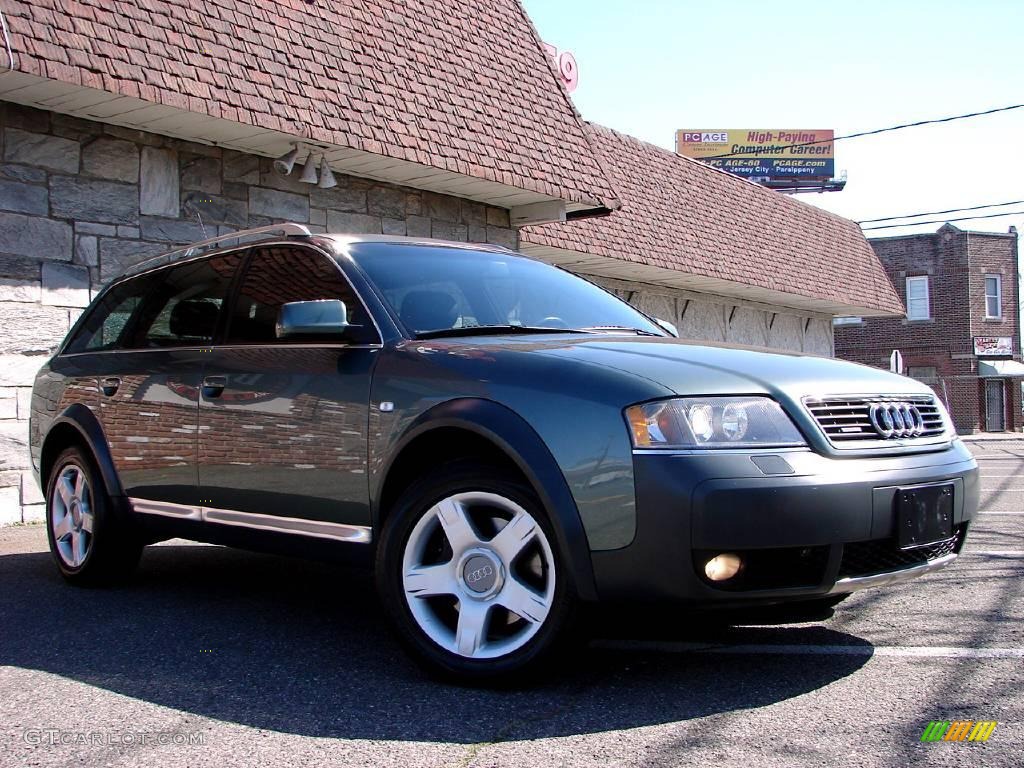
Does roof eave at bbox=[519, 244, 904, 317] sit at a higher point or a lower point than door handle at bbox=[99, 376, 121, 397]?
higher

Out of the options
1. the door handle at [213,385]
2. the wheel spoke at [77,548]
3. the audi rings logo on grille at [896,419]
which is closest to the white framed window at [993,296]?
the audi rings logo on grille at [896,419]

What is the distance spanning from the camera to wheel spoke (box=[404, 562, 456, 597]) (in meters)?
3.71

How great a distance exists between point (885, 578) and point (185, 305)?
11.4 ft

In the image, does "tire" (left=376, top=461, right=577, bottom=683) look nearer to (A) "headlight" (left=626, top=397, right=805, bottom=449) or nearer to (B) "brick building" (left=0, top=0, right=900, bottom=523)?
(A) "headlight" (left=626, top=397, right=805, bottom=449)

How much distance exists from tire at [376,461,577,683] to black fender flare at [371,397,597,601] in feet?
0.23

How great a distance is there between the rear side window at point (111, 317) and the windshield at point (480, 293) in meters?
1.69

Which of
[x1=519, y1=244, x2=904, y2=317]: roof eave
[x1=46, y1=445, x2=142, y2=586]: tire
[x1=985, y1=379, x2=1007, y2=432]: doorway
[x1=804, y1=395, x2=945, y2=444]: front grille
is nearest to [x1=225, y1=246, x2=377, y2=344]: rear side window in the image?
[x1=46, y1=445, x2=142, y2=586]: tire

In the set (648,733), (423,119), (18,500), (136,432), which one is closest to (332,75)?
(423,119)

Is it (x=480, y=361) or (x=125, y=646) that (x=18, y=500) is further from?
(x=480, y=361)

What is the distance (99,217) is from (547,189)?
4880 millimetres

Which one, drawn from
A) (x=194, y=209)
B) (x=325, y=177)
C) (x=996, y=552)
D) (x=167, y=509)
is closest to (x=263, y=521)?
(x=167, y=509)

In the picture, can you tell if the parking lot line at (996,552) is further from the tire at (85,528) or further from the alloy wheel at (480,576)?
the tire at (85,528)

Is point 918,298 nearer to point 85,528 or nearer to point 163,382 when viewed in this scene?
point 85,528

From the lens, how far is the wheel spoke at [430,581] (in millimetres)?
3713
